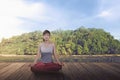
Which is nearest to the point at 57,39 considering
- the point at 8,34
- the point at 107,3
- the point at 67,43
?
the point at 67,43

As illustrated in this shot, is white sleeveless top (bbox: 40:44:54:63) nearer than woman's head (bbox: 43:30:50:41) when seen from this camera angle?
No

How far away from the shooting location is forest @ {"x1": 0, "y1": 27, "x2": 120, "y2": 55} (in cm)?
1541

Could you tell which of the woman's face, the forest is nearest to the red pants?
the woman's face

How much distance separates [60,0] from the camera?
21156 mm

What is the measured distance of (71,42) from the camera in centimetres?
1706

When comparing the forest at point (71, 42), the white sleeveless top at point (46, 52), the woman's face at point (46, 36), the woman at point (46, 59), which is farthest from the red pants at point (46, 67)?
the forest at point (71, 42)

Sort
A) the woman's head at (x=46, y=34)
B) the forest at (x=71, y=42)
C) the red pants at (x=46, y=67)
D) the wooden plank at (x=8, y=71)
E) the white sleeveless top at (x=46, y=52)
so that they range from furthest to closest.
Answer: the forest at (x=71, y=42) < the white sleeveless top at (x=46, y=52) < the red pants at (x=46, y=67) < the woman's head at (x=46, y=34) < the wooden plank at (x=8, y=71)

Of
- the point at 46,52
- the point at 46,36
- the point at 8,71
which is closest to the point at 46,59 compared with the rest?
the point at 46,52

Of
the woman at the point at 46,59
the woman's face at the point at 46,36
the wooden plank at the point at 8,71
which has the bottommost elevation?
the wooden plank at the point at 8,71

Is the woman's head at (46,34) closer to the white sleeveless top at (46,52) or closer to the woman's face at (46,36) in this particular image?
the woman's face at (46,36)

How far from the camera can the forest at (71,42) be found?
Result: 15.4 meters

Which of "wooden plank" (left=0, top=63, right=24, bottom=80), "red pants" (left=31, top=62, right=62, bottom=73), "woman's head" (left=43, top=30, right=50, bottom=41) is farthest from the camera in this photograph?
"red pants" (left=31, top=62, right=62, bottom=73)

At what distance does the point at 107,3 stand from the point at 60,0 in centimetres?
354

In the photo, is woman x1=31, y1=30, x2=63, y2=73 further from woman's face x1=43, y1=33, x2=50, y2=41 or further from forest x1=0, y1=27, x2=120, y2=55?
forest x1=0, y1=27, x2=120, y2=55
